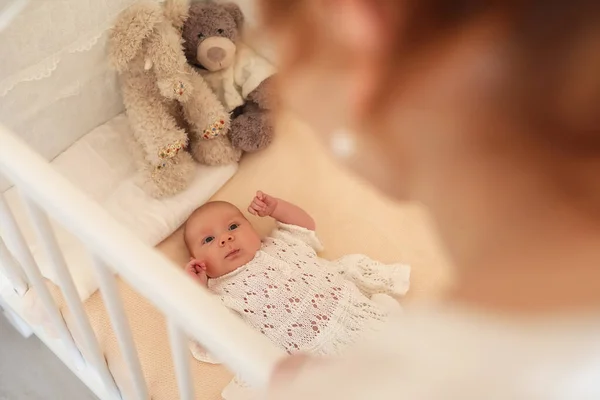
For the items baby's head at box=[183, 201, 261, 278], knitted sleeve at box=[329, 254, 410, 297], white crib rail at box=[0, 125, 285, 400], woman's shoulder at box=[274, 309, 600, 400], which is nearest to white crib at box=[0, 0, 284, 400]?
white crib rail at box=[0, 125, 285, 400]

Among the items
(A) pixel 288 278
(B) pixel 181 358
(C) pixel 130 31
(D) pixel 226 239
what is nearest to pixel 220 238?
(D) pixel 226 239

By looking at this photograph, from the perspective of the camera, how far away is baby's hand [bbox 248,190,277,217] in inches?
38.9

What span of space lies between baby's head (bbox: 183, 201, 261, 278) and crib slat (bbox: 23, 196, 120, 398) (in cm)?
22

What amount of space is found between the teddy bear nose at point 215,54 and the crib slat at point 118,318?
56 cm

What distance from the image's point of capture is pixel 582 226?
18 centimetres

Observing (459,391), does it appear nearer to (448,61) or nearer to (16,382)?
(448,61)

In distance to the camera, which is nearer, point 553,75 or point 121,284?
point 553,75

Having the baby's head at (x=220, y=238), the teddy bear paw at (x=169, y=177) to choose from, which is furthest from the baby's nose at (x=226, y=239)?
the teddy bear paw at (x=169, y=177)

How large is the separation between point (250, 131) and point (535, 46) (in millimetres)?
911

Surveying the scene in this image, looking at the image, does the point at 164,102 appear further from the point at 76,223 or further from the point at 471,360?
the point at 471,360

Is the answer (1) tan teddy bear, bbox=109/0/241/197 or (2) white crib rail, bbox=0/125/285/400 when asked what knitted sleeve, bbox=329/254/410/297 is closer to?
(1) tan teddy bear, bbox=109/0/241/197

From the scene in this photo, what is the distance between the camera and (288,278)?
3.02 feet

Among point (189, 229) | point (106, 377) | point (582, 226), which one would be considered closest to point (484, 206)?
point (582, 226)

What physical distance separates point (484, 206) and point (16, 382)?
1134 millimetres
